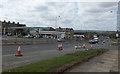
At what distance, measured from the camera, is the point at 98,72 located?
18.8 feet

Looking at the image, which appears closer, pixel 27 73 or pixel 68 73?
pixel 27 73

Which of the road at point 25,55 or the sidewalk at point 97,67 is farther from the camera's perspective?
the road at point 25,55

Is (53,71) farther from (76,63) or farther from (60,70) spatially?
(76,63)

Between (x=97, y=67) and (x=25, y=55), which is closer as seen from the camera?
(x=97, y=67)

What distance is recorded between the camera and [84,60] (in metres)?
8.07

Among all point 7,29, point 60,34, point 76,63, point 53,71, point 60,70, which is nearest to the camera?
point 53,71

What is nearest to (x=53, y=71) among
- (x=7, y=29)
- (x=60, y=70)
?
(x=60, y=70)

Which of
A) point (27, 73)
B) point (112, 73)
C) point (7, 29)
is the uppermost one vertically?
point (7, 29)

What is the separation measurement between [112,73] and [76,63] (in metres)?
1.99

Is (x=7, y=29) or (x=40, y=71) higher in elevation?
(x=7, y=29)

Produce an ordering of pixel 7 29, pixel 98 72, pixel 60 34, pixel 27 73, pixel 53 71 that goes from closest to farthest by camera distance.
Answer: pixel 27 73 → pixel 53 71 → pixel 98 72 → pixel 60 34 → pixel 7 29

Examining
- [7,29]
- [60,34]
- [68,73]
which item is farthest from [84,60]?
[7,29]

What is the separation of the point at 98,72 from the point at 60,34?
232 ft

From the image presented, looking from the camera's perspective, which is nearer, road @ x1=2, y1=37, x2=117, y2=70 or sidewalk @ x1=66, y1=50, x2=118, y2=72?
sidewalk @ x1=66, y1=50, x2=118, y2=72
